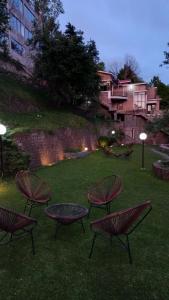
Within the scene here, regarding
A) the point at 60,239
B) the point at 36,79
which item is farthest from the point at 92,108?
the point at 60,239

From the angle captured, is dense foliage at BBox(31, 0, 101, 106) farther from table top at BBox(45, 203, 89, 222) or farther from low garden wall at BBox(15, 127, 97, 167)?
table top at BBox(45, 203, 89, 222)

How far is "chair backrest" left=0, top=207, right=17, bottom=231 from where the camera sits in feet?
12.4

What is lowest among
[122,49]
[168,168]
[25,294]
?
[25,294]

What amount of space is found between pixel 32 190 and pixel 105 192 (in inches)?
72.3

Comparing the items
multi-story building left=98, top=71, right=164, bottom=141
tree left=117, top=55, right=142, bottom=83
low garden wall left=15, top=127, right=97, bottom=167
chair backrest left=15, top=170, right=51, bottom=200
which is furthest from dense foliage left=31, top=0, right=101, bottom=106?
tree left=117, top=55, right=142, bottom=83

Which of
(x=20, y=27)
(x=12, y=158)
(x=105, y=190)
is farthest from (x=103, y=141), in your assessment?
(x=20, y=27)

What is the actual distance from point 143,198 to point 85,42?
15.4m

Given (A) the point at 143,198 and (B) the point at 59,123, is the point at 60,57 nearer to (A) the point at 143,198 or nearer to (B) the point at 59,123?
(B) the point at 59,123

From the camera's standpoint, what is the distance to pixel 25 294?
3.24 metres

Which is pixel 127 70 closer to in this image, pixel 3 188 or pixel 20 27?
pixel 20 27

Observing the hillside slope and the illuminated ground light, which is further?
the hillside slope

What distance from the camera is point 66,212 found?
5.00 metres

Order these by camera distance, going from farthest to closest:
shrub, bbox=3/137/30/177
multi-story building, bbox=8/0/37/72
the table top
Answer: multi-story building, bbox=8/0/37/72, shrub, bbox=3/137/30/177, the table top

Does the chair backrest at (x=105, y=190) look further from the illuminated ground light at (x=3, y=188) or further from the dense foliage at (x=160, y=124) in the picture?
the dense foliage at (x=160, y=124)
